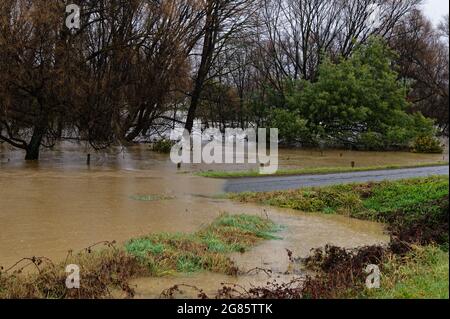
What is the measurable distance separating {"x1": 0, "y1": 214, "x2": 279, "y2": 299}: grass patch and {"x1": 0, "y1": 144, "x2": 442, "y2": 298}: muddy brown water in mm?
322

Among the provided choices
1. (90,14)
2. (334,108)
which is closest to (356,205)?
(90,14)

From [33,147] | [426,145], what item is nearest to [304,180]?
[33,147]

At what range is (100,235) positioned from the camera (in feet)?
38.7

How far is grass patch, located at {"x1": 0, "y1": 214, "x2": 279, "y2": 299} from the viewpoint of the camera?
25.0 feet

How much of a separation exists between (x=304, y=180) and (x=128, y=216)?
9657 mm

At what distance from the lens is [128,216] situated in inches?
552

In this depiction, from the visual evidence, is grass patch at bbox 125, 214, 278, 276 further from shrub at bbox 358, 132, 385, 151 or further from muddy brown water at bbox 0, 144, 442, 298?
shrub at bbox 358, 132, 385, 151

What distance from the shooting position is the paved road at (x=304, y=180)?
1984 centimetres

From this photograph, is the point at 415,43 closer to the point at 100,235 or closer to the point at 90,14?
the point at 90,14

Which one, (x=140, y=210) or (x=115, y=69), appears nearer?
(x=140, y=210)

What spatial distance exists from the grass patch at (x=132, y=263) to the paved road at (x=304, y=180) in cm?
711

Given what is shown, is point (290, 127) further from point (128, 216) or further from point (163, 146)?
point (128, 216)

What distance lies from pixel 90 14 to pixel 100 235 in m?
18.7

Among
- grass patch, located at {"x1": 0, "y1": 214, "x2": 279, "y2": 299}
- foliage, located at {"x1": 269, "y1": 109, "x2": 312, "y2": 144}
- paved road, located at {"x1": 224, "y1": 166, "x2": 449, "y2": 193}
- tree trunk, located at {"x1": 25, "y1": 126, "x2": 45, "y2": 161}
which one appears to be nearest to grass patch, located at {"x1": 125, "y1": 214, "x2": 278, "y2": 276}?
grass patch, located at {"x1": 0, "y1": 214, "x2": 279, "y2": 299}
